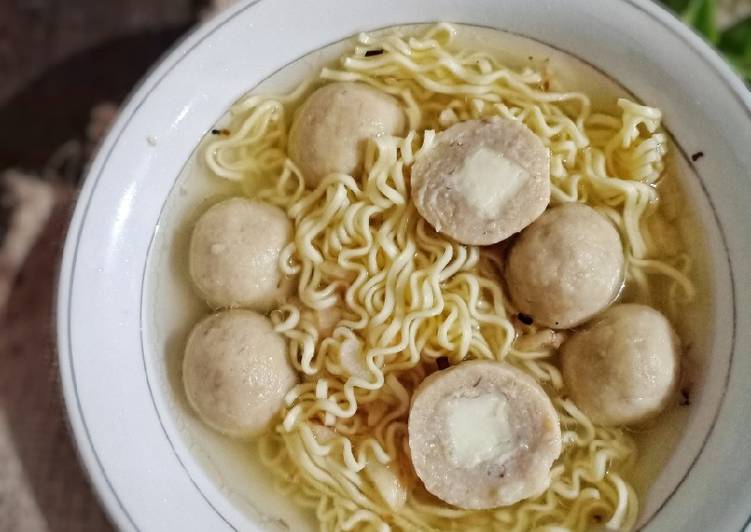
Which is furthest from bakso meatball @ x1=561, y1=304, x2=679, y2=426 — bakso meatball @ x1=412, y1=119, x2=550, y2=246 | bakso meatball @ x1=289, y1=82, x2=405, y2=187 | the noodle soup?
bakso meatball @ x1=289, y1=82, x2=405, y2=187

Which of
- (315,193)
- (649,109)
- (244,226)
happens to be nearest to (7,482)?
(244,226)

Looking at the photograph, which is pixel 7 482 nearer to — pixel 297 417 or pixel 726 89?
pixel 297 417

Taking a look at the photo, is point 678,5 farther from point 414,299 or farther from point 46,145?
point 46,145

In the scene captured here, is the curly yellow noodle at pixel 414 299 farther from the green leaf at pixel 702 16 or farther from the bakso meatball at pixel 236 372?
the green leaf at pixel 702 16

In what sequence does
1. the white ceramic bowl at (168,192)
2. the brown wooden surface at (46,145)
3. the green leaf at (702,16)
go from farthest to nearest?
the brown wooden surface at (46,145)
the green leaf at (702,16)
the white ceramic bowl at (168,192)

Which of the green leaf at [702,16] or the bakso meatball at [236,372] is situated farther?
the green leaf at [702,16]

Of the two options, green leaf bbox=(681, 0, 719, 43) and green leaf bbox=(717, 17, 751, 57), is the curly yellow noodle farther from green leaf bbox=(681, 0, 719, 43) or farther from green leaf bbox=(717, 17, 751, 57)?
green leaf bbox=(717, 17, 751, 57)

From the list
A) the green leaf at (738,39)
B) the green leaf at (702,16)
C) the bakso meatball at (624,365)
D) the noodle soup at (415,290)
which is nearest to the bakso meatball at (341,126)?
the noodle soup at (415,290)
